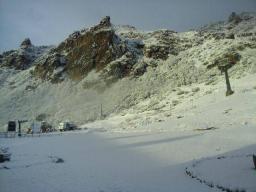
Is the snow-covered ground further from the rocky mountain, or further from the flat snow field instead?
the rocky mountain

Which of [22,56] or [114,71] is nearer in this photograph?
[114,71]

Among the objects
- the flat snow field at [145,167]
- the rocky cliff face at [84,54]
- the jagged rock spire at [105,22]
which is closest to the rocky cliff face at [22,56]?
the rocky cliff face at [84,54]

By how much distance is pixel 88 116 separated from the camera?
226 ft

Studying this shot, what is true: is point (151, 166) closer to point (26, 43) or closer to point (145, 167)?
point (145, 167)

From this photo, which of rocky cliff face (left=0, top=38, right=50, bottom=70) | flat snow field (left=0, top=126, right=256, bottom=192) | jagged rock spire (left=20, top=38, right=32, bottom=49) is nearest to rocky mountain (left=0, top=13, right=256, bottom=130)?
rocky cliff face (left=0, top=38, right=50, bottom=70)

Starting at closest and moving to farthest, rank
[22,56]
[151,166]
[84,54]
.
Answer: [151,166] < [84,54] < [22,56]

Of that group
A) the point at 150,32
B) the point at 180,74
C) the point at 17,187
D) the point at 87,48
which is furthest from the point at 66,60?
the point at 17,187

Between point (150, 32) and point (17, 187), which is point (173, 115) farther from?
point (150, 32)

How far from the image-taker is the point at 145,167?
18125mm

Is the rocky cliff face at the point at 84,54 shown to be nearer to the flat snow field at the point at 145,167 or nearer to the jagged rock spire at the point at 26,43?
the jagged rock spire at the point at 26,43

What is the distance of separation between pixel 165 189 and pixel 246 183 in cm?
298

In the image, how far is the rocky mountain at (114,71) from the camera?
68.1 m

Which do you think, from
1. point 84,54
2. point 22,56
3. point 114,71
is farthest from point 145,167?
point 22,56

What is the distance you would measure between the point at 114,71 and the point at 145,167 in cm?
6750
